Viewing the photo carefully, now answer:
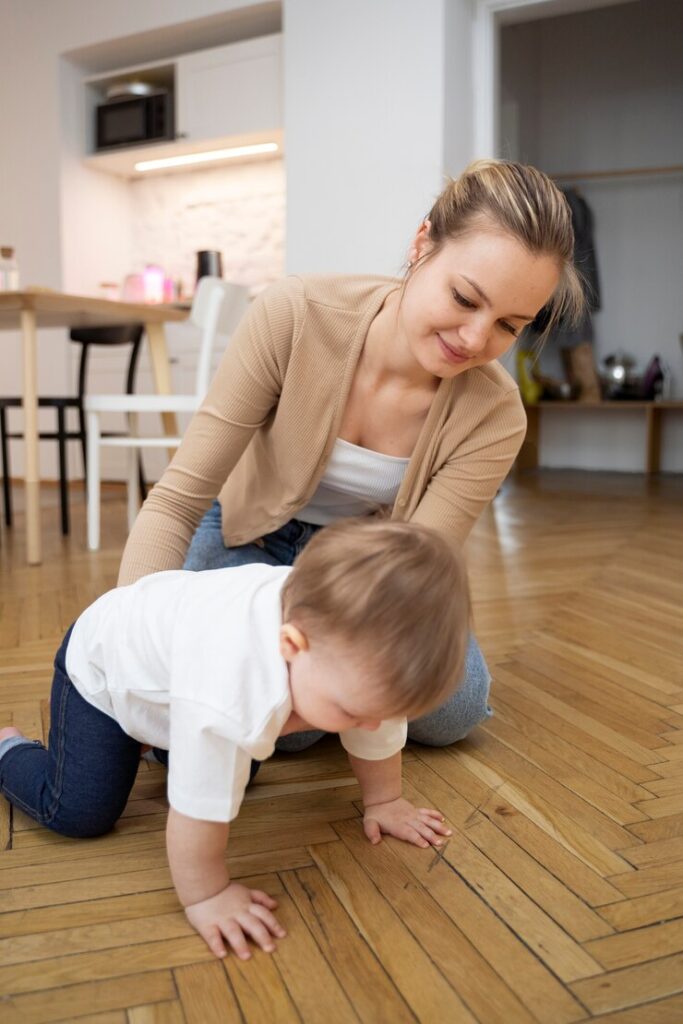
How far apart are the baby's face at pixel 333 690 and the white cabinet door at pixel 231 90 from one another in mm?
4122

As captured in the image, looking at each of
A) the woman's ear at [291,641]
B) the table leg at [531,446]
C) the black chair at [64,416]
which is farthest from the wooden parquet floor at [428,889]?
the table leg at [531,446]

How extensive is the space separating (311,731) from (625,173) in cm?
514

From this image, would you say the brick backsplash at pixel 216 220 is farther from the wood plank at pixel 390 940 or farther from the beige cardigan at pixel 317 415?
the wood plank at pixel 390 940

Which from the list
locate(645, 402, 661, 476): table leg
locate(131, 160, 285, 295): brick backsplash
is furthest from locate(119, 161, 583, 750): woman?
locate(645, 402, 661, 476): table leg

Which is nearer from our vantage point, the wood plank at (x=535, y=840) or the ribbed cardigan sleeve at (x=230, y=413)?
the wood plank at (x=535, y=840)

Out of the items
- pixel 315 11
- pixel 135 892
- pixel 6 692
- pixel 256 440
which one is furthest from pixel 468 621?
pixel 315 11

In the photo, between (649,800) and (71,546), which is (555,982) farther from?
(71,546)

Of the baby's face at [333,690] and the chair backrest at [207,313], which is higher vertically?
the chair backrest at [207,313]

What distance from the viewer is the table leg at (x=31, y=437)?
255 centimetres

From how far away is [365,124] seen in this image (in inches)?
150

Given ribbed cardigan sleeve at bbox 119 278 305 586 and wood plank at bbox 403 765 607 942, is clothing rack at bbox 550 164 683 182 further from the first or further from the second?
wood plank at bbox 403 765 607 942

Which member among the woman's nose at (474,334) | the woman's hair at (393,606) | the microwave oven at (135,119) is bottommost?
the woman's hair at (393,606)

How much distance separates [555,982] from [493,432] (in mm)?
713

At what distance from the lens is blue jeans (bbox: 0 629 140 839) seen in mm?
943
